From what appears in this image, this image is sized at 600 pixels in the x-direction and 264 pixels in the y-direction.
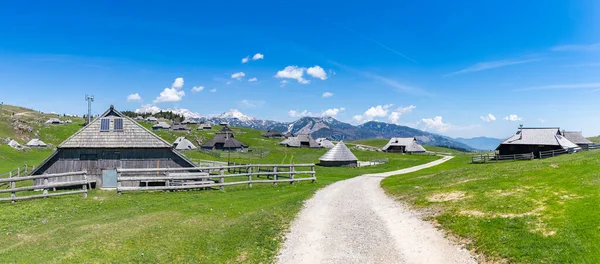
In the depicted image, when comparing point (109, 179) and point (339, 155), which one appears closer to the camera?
point (109, 179)

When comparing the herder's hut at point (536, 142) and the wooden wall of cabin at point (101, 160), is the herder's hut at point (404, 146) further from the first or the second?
the wooden wall of cabin at point (101, 160)

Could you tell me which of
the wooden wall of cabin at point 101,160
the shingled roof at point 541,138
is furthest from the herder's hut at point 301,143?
the wooden wall of cabin at point 101,160

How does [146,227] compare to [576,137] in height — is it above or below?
below

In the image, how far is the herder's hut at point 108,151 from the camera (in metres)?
31.7

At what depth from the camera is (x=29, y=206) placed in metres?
18.2

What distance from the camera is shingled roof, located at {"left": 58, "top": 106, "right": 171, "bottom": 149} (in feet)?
105

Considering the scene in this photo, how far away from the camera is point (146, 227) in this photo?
14.2m

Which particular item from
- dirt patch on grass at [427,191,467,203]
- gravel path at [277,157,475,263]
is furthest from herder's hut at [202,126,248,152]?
dirt patch on grass at [427,191,467,203]

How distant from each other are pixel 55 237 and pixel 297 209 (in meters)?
10.8

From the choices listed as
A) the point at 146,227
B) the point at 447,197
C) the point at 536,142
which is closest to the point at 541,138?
the point at 536,142

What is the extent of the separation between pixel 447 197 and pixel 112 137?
3013cm

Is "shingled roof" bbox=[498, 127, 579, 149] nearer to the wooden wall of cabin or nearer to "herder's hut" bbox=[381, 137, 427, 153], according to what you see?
"herder's hut" bbox=[381, 137, 427, 153]

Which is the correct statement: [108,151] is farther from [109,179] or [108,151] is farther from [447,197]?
[447,197]

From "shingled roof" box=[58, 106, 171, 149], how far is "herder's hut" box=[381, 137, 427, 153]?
10137cm
